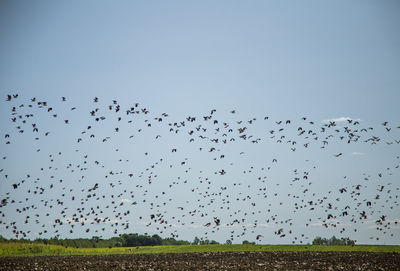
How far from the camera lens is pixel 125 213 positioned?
49.0 metres

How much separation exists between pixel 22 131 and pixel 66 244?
44372 mm

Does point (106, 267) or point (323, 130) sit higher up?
point (323, 130)

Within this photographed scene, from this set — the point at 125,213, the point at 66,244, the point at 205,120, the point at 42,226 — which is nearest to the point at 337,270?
the point at 205,120

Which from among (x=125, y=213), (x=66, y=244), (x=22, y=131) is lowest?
(x=66, y=244)

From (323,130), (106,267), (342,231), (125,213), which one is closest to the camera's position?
(106,267)

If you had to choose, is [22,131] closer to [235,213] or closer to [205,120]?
[205,120]

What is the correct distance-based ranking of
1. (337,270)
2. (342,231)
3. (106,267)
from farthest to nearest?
(342,231), (106,267), (337,270)

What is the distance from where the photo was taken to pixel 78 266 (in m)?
37.1

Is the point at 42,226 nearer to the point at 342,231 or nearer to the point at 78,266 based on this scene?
the point at 78,266

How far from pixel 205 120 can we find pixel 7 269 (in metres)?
23.6

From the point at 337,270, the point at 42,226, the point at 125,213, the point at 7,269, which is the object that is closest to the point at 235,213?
the point at 125,213

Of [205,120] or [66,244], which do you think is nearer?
[205,120]

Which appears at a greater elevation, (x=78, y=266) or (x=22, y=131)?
(x=22, y=131)

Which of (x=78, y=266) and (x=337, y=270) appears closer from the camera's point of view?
(x=337, y=270)
